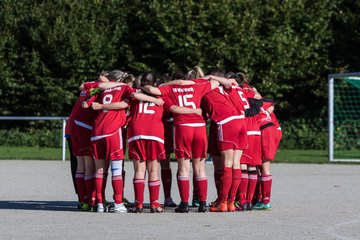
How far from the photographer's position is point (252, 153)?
1576 centimetres

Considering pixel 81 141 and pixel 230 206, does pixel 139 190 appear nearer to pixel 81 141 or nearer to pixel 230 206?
pixel 81 141

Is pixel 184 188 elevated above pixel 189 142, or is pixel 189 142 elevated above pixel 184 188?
pixel 189 142

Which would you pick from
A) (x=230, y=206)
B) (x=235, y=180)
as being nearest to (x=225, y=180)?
(x=235, y=180)

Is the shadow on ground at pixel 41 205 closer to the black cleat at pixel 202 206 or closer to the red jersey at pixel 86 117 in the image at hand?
the red jersey at pixel 86 117

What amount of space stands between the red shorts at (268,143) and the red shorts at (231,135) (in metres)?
0.63

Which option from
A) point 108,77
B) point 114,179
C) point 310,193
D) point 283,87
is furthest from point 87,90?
point 283,87

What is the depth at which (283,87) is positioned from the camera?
1676 inches

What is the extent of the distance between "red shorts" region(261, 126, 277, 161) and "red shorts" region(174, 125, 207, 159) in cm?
106

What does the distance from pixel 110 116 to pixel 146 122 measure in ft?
1.63

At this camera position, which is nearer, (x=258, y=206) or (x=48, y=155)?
(x=258, y=206)

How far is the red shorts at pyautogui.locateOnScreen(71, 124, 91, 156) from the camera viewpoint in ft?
51.2

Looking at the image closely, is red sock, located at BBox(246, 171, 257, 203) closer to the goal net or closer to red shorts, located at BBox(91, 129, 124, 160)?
red shorts, located at BBox(91, 129, 124, 160)

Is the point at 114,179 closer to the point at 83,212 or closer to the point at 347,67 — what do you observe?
the point at 83,212

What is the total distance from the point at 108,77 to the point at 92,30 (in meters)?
26.0
